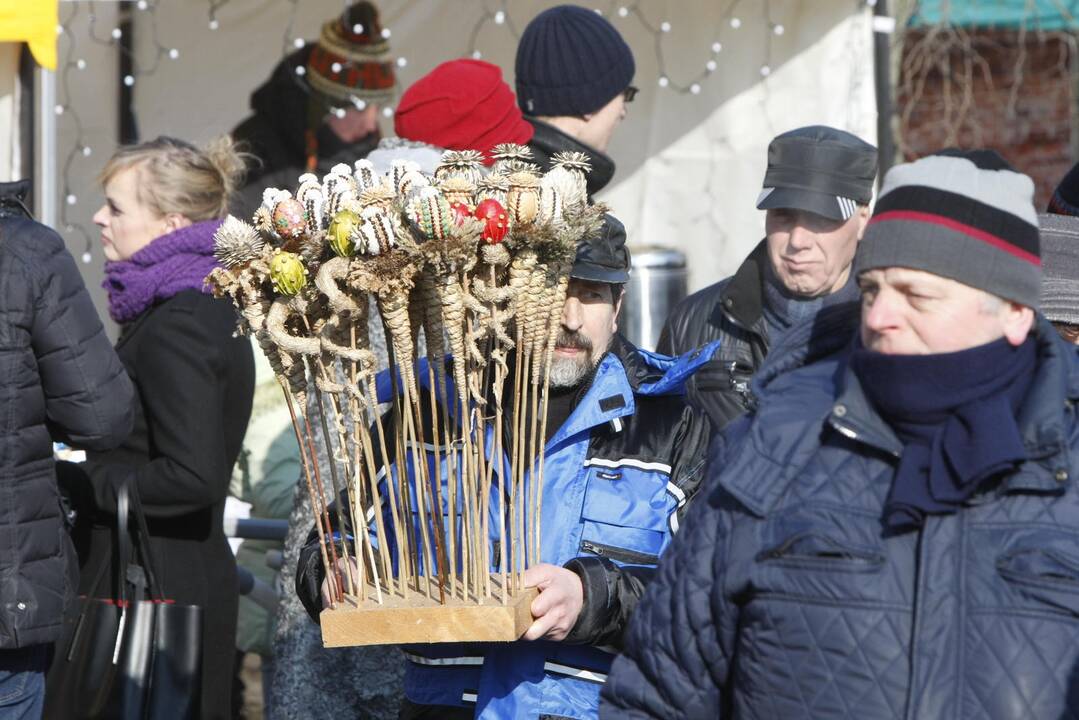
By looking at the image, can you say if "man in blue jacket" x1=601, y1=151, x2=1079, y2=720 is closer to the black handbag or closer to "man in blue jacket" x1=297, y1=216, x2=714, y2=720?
"man in blue jacket" x1=297, y1=216, x2=714, y2=720

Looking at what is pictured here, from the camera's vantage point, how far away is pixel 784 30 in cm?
477

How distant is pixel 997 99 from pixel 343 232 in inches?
259

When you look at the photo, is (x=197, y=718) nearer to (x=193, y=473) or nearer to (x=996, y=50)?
(x=193, y=473)

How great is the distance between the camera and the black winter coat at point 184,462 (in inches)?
114

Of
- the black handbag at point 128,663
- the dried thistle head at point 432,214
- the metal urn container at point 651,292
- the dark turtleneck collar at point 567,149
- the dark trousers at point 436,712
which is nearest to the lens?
the dried thistle head at point 432,214

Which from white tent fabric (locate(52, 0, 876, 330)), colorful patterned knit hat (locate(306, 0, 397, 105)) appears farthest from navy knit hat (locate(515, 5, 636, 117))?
colorful patterned knit hat (locate(306, 0, 397, 105))

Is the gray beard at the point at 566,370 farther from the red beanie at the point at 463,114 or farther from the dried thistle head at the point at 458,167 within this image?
the red beanie at the point at 463,114

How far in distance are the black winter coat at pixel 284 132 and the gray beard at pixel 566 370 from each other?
285 cm

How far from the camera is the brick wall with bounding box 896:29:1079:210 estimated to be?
300 inches

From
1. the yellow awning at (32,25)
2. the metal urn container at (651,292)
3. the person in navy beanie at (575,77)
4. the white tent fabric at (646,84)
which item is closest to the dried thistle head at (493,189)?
the person in navy beanie at (575,77)

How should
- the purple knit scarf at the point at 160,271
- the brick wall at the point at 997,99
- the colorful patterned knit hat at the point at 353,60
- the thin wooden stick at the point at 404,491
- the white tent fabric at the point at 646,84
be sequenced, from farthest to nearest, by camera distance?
the brick wall at the point at 997,99, the colorful patterned knit hat at the point at 353,60, the white tent fabric at the point at 646,84, the purple knit scarf at the point at 160,271, the thin wooden stick at the point at 404,491

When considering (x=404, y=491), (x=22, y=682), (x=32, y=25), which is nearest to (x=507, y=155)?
(x=404, y=491)

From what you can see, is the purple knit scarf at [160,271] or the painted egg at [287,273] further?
the purple knit scarf at [160,271]

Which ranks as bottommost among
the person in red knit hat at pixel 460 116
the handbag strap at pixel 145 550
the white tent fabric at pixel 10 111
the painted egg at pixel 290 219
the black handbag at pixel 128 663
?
the black handbag at pixel 128 663
